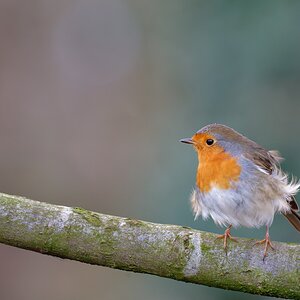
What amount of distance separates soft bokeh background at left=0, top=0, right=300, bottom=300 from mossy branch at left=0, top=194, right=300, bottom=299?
5.07 feet

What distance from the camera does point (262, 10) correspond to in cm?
441

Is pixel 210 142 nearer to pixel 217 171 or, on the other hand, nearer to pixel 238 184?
pixel 217 171

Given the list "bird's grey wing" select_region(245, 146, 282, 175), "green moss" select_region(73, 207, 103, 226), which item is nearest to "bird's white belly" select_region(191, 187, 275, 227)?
"bird's grey wing" select_region(245, 146, 282, 175)

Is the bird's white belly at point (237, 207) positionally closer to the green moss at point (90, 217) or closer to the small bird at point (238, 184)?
the small bird at point (238, 184)

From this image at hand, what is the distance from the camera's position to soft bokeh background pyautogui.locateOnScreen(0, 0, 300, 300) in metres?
4.54

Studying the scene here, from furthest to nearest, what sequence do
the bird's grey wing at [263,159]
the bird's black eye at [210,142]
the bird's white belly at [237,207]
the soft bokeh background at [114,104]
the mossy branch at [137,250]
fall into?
the soft bokeh background at [114,104]
the bird's black eye at [210,142]
the bird's grey wing at [263,159]
the bird's white belly at [237,207]
the mossy branch at [137,250]

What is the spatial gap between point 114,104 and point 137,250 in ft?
22.4

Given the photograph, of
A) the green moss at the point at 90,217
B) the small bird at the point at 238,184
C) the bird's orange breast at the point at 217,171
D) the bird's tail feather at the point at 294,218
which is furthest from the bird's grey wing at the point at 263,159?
the green moss at the point at 90,217

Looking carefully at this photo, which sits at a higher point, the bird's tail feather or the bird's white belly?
the bird's tail feather

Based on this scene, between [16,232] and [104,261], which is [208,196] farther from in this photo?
[16,232]

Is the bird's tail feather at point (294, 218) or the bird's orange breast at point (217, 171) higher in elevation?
the bird's orange breast at point (217, 171)

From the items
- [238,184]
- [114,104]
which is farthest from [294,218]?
[114,104]

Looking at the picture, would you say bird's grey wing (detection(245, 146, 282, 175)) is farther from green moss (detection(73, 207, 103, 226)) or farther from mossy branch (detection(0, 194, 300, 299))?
green moss (detection(73, 207, 103, 226))

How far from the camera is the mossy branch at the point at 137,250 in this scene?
9.18ft
